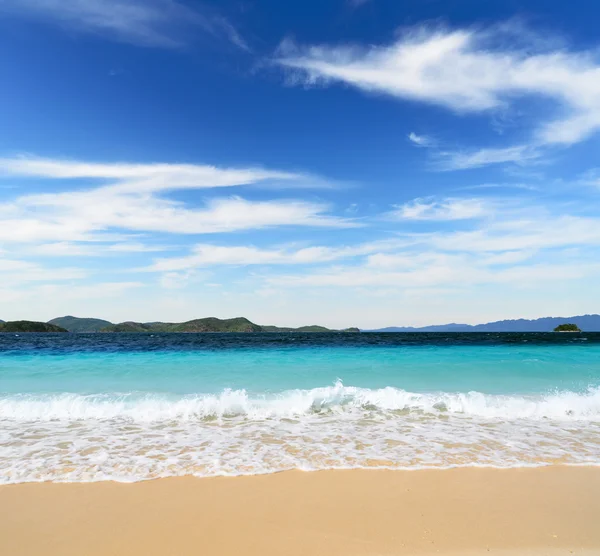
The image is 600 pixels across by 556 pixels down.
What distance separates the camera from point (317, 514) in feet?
14.7

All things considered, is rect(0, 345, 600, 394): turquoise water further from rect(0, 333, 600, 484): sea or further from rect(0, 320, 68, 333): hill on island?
rect(0, 320, 68, 333): hill on island

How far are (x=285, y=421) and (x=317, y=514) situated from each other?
15.8 feet

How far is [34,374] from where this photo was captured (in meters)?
16.5

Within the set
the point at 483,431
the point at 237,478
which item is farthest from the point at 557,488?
the point at 237,478

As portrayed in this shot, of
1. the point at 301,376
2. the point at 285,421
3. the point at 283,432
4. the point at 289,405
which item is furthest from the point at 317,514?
the point at 301,376

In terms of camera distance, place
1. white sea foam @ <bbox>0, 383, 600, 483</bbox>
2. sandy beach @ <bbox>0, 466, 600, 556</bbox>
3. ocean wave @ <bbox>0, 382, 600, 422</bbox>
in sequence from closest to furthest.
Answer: sandy beach @ <bbox>0, 466, 600, 556</bbox>
white sea foam @ <bbox>0, 383, 600, 483</bbox>
ocean wave @ <bbox>0, 382, 600, 422</bbox>

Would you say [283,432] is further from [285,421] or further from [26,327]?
[26,327]

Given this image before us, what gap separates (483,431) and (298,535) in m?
5.76

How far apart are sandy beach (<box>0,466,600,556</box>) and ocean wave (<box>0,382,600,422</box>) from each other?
4382mm

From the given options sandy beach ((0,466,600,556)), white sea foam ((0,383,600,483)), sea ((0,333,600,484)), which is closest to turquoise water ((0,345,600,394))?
sea ((0,333,600,484))

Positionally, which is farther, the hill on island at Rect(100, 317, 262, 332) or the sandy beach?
the hill on island at Rect(100, 317, 262, 332)

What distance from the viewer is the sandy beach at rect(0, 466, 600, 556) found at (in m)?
3.85

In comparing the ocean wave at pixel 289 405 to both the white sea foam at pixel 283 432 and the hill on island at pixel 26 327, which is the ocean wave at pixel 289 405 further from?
the hill on island at pixel 26 327

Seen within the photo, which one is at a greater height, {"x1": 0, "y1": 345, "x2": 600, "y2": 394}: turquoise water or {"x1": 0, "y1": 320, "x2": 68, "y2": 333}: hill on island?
{"x1": 0, "y1": 320, "x2": 68, "y2": 333}: hill on island
